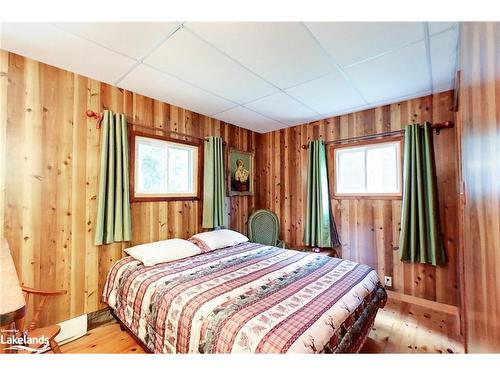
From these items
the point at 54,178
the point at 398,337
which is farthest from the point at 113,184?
the point at 398,337

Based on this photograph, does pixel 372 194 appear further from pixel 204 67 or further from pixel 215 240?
pixel 204 67

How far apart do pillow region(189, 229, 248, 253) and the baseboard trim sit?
6.32ft

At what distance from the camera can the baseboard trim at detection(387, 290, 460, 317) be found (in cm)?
220

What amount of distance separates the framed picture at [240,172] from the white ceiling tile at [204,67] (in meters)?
1.15

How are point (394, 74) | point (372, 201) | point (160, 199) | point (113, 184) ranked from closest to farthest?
1. point (394, 74)
2. point (113, 184)
3. point (160, 199)
4. point (372, 201)

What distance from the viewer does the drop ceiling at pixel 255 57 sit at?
4.49ft

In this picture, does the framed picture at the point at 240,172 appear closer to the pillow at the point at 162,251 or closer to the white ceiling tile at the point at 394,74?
the pillow at the point at 162,251

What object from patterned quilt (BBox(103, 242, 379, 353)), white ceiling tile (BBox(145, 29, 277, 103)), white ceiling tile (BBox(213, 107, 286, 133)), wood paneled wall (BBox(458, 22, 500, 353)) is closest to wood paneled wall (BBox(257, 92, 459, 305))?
white ceiling tile (BBox(213, 107, 286, 133))

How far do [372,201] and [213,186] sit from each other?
6.72ft

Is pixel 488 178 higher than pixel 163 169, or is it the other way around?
pixel 163 169

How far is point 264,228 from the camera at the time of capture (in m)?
3.35

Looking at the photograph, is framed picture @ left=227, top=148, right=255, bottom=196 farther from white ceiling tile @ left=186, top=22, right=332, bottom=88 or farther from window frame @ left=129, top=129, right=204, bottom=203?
white ceiling tile @ left=186, top=22, right=332, bottom=88
